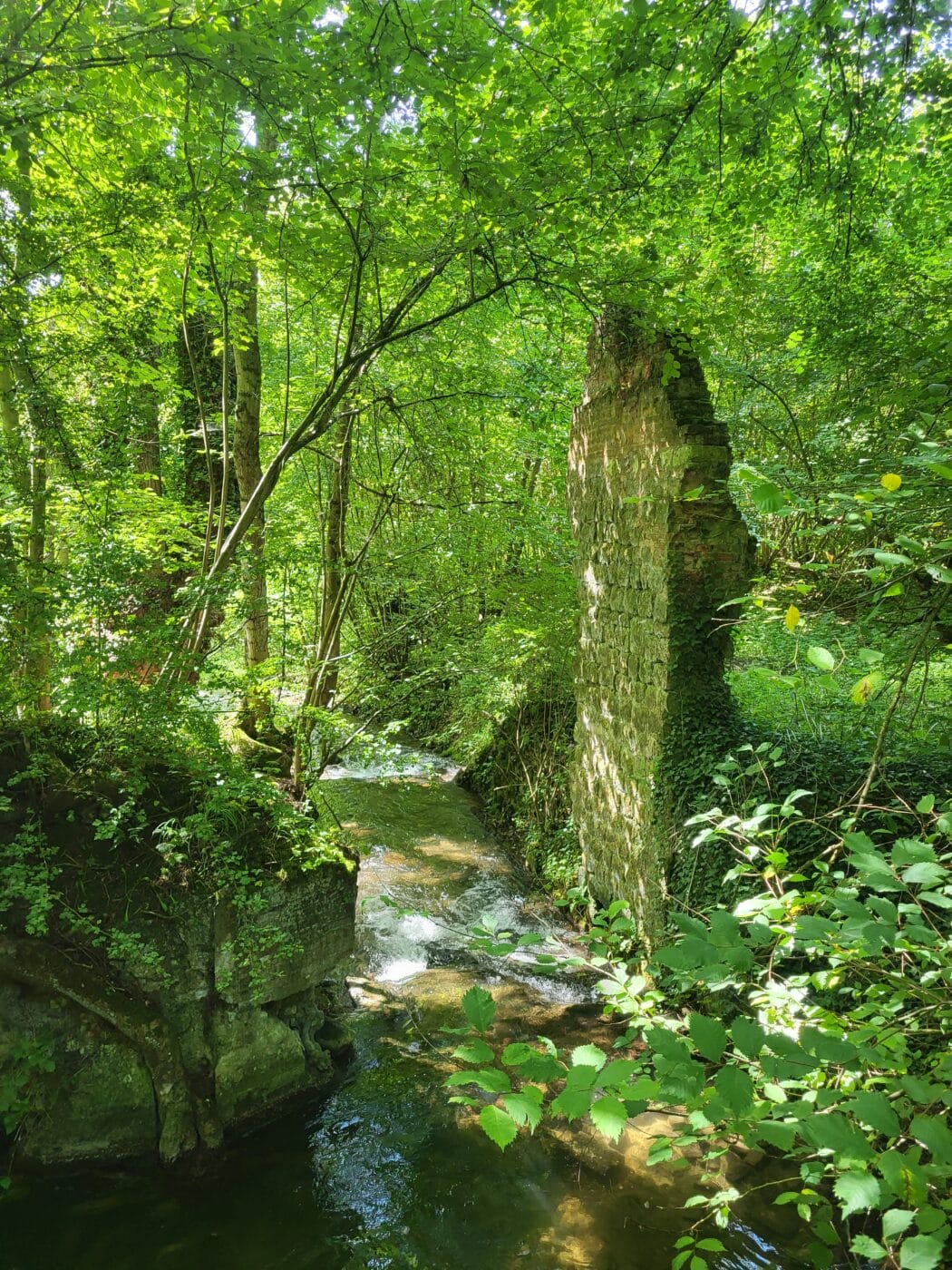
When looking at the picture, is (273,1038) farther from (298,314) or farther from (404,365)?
(298,314)

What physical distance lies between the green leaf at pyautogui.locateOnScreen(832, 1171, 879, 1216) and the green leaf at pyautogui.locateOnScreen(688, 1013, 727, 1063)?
0.25 meters

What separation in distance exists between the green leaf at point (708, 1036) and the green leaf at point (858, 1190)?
0.25 m

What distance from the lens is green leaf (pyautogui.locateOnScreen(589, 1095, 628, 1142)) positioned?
3.73ft

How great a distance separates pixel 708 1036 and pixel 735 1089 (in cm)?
9

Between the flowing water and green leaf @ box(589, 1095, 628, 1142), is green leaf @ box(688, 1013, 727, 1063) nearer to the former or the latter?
green leaf @ box(589, 1095, 628, 1142)

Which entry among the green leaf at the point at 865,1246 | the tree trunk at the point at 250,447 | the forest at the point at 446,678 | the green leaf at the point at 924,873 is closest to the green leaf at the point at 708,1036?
the forest at the point at 446,678

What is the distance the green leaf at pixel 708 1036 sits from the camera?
1130 mm

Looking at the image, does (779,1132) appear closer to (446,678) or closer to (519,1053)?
(519,1053)

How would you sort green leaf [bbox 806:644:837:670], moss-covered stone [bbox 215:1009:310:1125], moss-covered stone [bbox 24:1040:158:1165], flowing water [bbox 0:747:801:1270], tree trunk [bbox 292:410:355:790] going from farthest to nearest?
tree trunk [bbox 292:410:355:790]
moss-covered stone [bbox 215:1009:310:1125]
moss-covered stone [bbox 24:1040:158:1165]
flowing water [bbox 0:747:801:1270]
green leaf [bbox 806:644:837:670]

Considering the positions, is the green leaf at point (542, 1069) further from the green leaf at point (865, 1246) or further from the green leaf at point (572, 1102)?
the green leaf at point (865, 1246)

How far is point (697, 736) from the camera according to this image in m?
4.45

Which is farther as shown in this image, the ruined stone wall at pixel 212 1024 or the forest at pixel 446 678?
the ruined stone wall at pixel 212 1024

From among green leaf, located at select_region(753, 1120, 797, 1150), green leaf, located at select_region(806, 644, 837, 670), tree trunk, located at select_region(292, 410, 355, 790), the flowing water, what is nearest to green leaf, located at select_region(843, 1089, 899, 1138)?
green leaf, located at select_region(753, 1120, 797, 1150)

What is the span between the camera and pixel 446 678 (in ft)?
19.1
